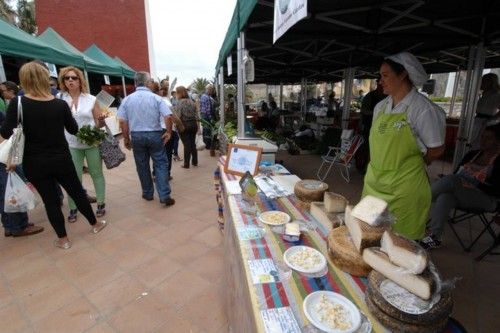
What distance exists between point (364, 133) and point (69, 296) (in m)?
5.03

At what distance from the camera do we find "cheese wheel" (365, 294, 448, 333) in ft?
2.58

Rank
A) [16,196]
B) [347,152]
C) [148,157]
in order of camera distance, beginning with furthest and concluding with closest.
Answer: [347,152], [148,157], [16,196]

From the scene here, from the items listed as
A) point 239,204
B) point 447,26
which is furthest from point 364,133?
point 239,204

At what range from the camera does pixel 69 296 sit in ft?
7.34

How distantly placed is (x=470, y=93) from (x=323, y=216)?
3.98 m

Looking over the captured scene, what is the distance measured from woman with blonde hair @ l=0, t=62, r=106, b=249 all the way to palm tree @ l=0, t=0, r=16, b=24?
25.8m

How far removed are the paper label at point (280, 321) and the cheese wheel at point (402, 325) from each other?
25cm

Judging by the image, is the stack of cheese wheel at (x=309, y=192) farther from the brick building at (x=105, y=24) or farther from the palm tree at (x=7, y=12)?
the palm tree at (x=7, y=12)

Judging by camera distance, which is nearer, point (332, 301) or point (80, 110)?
point (332, 301)

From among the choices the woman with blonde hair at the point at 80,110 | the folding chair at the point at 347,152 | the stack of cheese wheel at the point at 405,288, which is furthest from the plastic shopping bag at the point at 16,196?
the folding chair at the point at 347,152

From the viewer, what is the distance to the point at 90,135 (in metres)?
3.16

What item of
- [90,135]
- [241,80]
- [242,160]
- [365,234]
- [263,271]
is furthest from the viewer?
[241,80]

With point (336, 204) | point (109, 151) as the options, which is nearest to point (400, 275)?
point (336, 204)

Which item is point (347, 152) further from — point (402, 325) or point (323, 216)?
point (402, 325)
